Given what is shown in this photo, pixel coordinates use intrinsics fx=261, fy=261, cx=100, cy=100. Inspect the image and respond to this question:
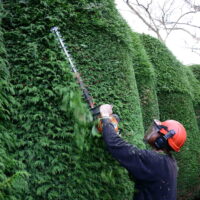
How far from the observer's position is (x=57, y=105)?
131 inches

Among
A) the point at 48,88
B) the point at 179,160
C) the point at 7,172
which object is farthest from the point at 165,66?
the point at 7,172

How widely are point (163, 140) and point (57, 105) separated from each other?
1370 millimetres

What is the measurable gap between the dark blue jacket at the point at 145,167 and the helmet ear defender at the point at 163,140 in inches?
4.9

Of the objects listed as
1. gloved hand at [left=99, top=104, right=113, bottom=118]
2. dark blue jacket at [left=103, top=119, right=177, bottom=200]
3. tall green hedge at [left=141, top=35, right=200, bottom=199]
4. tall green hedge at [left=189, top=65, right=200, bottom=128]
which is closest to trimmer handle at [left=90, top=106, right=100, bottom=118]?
gloved hand at [left=99, top=104, right=113, bottom=118]

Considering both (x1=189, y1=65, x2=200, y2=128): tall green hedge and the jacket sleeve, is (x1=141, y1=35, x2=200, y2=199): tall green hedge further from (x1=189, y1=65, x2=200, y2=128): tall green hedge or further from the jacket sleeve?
the jacket sleeve

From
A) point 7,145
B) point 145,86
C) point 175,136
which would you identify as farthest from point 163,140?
point 145,86

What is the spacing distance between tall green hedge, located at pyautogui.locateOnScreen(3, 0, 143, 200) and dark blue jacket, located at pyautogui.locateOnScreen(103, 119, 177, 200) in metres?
0.36

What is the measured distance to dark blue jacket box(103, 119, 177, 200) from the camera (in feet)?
8.80

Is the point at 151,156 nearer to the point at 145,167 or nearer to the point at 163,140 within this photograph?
the point at 145,167

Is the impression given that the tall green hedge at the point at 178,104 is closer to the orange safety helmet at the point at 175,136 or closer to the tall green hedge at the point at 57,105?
the tall green hedge at the point at 57,105

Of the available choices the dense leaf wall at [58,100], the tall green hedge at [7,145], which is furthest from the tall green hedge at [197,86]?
the tall green hedge at [7,145]

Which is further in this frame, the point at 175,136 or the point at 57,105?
the point at 57,105

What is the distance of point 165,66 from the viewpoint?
7391mm

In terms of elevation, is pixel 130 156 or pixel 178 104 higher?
pixel 130 156
